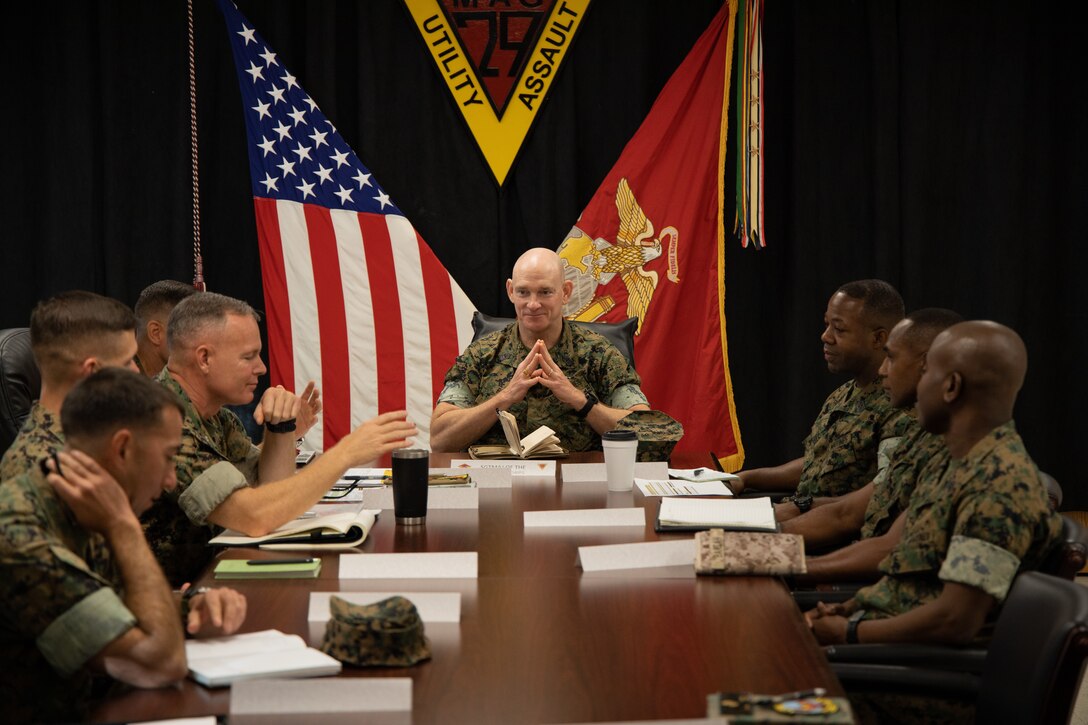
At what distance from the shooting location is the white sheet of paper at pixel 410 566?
88.8 inches

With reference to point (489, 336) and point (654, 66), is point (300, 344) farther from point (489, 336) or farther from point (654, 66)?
point (654, 66)

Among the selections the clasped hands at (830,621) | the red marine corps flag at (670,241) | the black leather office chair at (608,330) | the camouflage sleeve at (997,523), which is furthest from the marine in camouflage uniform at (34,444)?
the red marine corps flag at (670,241)

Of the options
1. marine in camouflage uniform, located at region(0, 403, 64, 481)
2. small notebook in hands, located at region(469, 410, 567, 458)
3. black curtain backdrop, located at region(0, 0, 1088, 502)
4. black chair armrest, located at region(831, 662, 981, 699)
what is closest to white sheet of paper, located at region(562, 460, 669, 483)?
small notebook in hands, located at region(469, 410, 567, 458)

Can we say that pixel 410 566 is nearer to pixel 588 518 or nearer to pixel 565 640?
pixel 565 640

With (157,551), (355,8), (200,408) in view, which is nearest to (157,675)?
(157,551)

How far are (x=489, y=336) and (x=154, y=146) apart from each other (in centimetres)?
249

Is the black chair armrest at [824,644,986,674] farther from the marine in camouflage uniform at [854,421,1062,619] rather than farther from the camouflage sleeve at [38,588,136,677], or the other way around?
the camouflage sleeve at [38,588,136,677]

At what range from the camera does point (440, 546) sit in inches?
99.0

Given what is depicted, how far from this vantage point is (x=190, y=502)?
8.53ft

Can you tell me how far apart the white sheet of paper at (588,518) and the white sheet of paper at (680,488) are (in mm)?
352

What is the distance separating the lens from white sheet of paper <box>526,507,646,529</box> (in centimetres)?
271

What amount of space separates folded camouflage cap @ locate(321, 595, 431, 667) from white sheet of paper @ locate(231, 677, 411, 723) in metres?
0.14

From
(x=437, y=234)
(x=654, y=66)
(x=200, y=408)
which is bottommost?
(x=200, y=408)

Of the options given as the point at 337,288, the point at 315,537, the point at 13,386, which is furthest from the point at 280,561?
the point at 337,288
